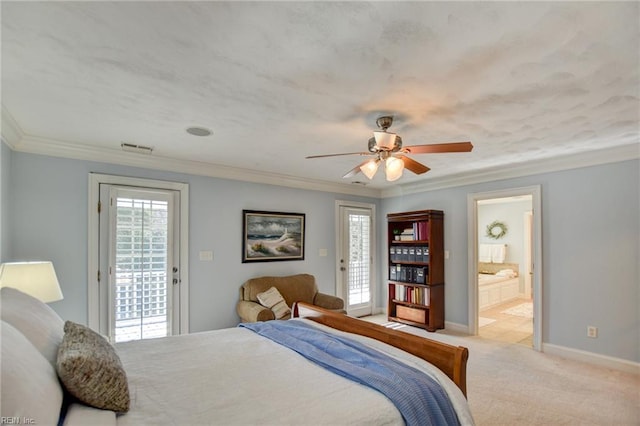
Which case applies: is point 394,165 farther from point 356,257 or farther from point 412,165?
point 356,257

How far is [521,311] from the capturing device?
257 inches

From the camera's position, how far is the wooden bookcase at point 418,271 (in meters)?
5.21

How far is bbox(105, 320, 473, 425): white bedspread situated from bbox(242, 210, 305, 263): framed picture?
8.07ft

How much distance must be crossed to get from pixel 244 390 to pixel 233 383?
0.38 ft

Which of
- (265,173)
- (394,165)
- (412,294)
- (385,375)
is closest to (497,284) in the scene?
(412,294)

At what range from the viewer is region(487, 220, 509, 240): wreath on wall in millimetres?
8398

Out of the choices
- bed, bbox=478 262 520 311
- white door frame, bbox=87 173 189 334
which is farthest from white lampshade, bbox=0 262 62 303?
bed, bbox=478 262 520 311

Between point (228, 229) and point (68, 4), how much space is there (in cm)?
337

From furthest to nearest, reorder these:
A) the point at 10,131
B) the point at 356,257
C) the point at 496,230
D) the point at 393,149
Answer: the point at 496,230
the point at 356,257
the point at 10,131
the point at 393,149

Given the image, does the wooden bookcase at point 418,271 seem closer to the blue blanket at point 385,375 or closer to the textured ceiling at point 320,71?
the textured ceiling at point 320,71

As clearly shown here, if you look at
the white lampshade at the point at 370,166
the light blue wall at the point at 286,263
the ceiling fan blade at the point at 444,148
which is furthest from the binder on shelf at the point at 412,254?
the ceiling fan blade at the point at 444,148

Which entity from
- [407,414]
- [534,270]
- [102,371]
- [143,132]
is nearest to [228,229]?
[143,132]

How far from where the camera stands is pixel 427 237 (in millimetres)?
5305

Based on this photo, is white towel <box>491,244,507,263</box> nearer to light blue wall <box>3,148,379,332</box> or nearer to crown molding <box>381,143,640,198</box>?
crown molding <box>381,143,640,198</box>
